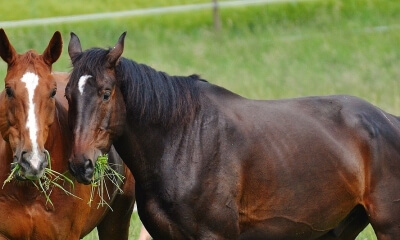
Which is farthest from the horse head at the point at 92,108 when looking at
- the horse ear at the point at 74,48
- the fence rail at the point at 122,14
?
the fence rail at the point at 122,14

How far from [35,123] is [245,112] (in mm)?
1567

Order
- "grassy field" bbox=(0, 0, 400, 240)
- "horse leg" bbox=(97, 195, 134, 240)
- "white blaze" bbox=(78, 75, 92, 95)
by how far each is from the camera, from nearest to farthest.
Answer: "white blaze" bbox=(78, 75, 92, 95)
"horse leg" bbox=(97, 195, 134, 240)
"grassy field" bbox=(0, 0, 400, 240)

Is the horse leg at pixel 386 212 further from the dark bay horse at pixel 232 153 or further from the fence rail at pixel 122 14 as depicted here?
the fence rail at pixel 122 14

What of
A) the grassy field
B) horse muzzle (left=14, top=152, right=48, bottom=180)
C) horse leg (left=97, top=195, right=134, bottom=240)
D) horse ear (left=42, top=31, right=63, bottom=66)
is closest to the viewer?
horse muzzle (left=14, top=152, right=48, bottom=180)

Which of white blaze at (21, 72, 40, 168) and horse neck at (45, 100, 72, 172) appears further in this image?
horse neck at (45, 100, 72, 172)

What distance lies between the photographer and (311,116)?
7848 mm

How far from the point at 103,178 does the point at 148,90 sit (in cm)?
67

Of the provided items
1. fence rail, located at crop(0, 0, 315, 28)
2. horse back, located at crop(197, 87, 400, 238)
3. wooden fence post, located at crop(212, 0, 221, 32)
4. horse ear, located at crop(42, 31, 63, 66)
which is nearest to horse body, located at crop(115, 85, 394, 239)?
horse back, located at crop(197, 87, 400, 238)

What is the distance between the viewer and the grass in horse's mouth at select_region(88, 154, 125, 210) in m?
6.83

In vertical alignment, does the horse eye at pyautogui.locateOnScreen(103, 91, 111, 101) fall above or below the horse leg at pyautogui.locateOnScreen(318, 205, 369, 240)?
above

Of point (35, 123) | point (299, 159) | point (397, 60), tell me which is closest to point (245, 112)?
point (299, 159)

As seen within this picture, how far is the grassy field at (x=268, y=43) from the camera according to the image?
56.5 ft

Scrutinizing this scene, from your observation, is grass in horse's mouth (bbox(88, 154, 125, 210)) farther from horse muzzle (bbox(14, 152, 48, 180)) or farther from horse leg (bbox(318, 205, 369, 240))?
horse leg (bbox(318, 205, 369, 240))

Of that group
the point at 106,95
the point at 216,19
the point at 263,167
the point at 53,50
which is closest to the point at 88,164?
the point at 106,95
